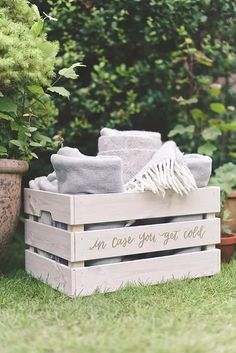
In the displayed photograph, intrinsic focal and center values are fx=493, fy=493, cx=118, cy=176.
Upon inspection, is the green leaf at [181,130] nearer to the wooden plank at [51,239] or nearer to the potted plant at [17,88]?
the potted plant at [17,88]

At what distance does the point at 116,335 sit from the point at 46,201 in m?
0.79

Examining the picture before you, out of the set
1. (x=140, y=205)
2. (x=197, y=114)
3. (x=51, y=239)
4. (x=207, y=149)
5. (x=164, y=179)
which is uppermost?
(x=197, y=114)

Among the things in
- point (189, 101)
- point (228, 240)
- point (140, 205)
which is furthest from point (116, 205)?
point (189, 101)

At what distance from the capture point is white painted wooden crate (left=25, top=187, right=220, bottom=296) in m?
1.91

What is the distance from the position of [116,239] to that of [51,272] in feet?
1.02

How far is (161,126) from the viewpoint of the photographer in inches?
134

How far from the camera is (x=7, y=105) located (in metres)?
2.11

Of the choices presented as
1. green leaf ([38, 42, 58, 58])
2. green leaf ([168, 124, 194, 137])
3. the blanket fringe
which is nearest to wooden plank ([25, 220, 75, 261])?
the blanket fringe

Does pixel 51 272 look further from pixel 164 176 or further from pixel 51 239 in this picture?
pixel 164 176

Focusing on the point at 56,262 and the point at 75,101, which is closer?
the point at 56,262

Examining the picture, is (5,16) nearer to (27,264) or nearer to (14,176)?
(14,176)

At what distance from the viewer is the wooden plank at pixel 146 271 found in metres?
1.93

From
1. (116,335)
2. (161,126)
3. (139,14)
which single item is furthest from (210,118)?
(116,335)

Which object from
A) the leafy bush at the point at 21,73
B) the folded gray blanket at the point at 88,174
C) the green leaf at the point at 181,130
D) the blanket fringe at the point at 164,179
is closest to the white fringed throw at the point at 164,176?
the blanket fringe at the point at 164,179
